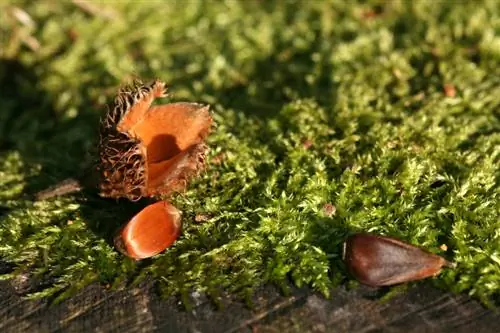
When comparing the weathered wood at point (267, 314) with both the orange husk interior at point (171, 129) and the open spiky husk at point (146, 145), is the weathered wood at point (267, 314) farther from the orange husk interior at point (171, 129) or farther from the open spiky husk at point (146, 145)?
the orange husk interior at point (171, 129)

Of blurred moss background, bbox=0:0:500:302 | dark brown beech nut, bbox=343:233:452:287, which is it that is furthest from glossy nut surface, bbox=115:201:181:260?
dark brown beech nut, bbox=343:233:452:287

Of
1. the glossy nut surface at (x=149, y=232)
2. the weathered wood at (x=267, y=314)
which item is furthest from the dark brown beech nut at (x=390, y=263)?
the glossy nut surface at (x=149, y=232)

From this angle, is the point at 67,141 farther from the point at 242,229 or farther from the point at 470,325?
the point at 470,325

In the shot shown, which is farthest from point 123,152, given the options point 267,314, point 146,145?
point 267,314

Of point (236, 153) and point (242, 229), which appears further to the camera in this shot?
point (236, 153)

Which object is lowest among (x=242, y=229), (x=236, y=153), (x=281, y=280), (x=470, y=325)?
(x=470, y=325)

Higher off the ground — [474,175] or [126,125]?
[126,125]

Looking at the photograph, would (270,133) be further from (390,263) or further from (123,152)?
(390,263)

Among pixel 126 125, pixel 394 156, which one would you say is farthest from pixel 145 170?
pixel 394 156
